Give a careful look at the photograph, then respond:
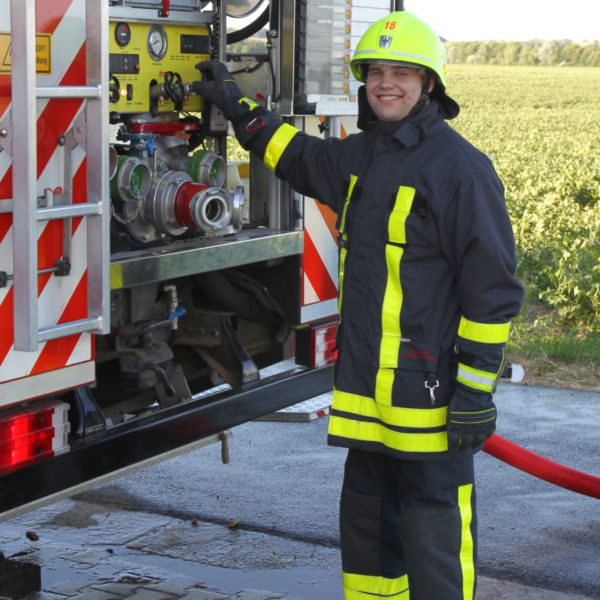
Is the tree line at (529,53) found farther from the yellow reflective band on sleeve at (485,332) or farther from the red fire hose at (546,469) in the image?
the yellow reflective band on sleeve at (485,332)

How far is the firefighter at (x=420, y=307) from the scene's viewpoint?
123 inches

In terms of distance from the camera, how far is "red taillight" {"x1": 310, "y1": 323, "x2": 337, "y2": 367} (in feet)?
13.4

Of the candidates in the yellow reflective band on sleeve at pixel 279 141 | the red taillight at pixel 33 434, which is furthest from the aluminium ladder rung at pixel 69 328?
the yellow reflective band on sleeve at pixel 279 141

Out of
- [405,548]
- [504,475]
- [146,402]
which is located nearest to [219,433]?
[146,402]

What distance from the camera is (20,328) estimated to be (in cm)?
275

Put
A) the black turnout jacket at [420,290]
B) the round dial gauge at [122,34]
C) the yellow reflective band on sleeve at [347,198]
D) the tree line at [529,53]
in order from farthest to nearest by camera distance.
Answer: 1. the tree line at [529,53]
2. the round dial gauge at [122,34]
3. the yellow reflective band on sleeve at [347,198]
4. the black turnout jacket at [420,290]

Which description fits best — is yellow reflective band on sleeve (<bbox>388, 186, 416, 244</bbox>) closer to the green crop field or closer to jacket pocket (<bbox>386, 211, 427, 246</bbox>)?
jacket pocket (<bbox>386, 211, 427, 246</bbox>)

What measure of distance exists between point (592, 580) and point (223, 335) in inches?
65.9

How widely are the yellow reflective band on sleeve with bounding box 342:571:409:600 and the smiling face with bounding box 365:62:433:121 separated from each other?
1.45m

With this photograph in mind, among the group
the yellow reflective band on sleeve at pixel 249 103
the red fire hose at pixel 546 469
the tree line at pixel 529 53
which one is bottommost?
the red fire hose at pixel 546 469

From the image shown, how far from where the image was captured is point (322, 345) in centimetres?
413

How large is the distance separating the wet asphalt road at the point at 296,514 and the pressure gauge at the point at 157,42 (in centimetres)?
194

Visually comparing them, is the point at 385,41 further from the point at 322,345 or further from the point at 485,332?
the point at 322,345

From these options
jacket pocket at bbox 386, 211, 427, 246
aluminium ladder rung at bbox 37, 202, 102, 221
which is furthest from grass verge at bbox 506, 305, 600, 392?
aluminium ladder rung at bbox 37, 202, 102, 221
